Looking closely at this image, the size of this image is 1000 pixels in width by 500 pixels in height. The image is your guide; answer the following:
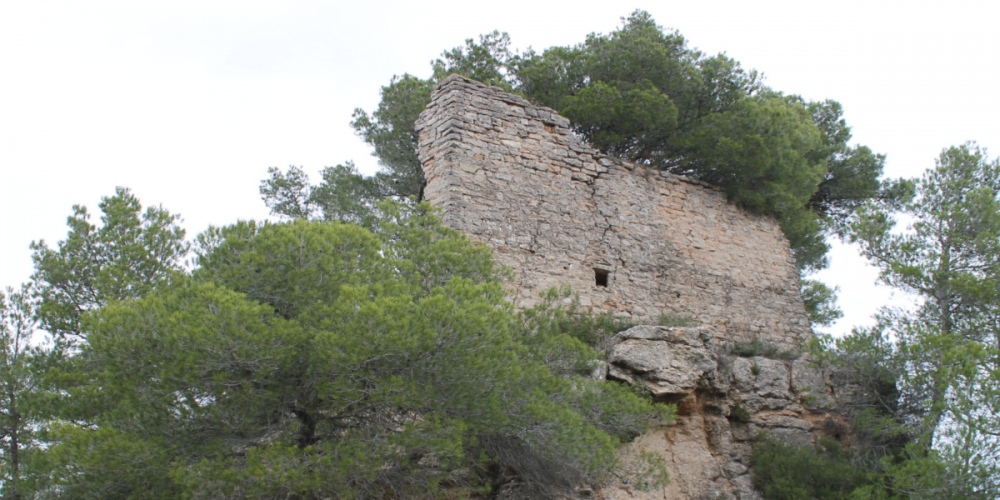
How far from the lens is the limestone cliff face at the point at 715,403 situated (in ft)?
24.8

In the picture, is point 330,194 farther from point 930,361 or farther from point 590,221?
point 930,361

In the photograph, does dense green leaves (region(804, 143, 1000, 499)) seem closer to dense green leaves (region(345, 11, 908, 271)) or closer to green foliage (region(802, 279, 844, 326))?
dense green leaves (region(345, 11, 908, 271))

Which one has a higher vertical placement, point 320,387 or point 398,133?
point 398,133

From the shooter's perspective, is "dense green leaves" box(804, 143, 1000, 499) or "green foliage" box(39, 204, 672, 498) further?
"dense green leaves" box(804, 143, 1000, 499)

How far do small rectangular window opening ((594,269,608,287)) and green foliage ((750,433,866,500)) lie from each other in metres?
2.54

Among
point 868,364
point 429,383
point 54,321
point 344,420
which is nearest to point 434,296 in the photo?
point 429,383

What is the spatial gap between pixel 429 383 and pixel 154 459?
1.91 meters

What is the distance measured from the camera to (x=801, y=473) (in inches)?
292

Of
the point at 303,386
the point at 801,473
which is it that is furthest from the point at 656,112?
the point at 303,386

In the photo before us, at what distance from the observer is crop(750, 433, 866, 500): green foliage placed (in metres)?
7.26

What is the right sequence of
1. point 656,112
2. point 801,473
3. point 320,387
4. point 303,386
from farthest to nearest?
1. point 656,112
2. point 801,473
3. point 303,386
4. point 320,387

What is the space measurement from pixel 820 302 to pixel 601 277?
267 inches

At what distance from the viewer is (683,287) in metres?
9.64

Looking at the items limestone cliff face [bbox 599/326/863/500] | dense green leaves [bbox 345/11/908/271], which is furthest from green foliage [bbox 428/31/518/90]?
limestone cliff face [bbox 599/326/863/500]
